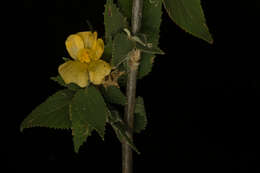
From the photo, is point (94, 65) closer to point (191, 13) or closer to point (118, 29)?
point (118, 29)

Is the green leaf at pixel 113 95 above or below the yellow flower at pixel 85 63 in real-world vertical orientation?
below

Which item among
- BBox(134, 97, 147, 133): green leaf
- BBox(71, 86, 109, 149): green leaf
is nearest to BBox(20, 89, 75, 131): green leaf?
BBox(71, 86, 109, 149): green leaf

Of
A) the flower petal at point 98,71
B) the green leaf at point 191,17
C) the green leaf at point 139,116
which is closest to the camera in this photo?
the green leaf at point 191,17

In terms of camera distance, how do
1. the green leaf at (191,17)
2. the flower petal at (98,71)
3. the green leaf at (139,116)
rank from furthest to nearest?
1. the green leaf at (139,116)
2. the flower petal at (98,71)
3. the green leaf at (191,17)

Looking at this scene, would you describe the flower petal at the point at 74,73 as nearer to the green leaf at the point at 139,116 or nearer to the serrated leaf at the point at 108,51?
the serrated leaf at the point at 108,51

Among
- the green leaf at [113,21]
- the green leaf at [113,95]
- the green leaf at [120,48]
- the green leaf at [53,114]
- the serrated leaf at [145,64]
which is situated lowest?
the green leaf at [53,114]

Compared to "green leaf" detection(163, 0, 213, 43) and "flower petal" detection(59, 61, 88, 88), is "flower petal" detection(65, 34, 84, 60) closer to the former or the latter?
→ "flower petal" detection(59, 61, 88, 88)

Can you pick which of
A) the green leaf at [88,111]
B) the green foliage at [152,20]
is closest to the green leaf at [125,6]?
the green foliage at [152,20]
